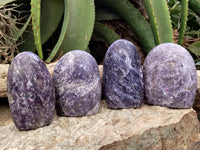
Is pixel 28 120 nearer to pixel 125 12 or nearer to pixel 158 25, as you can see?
pixel 158 25

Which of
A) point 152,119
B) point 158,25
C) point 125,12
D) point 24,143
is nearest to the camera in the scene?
point 24,143

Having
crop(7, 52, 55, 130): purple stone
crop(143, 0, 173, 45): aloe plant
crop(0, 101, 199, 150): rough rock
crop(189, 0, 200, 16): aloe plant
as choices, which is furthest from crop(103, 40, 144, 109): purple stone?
crop(189, 0, 200, 16): aloe plant

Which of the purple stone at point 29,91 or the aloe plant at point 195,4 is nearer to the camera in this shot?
the purple stone at point 29,91

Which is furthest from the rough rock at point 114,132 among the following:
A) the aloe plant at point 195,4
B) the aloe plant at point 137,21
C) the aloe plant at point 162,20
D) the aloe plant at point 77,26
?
the aloe plant at point 195,4

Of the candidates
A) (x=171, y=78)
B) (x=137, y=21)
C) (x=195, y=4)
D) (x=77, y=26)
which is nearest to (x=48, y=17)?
(x=77, y=26)

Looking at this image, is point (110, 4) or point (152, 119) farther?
point (110, 4)

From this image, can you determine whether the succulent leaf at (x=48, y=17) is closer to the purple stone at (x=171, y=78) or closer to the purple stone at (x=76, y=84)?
the purple stone at (x=76, y=84)

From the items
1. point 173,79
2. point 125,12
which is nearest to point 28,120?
point 173,79
